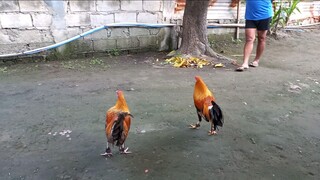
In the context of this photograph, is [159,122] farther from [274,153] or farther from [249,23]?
[249,23]

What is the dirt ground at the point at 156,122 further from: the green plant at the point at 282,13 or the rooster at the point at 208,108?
the green plant at the point at 282,13

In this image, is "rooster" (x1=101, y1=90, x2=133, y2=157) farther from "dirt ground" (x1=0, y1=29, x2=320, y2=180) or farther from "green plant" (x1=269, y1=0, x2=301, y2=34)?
"green plant" (x1=269, y1=0, x2=301, y2=34)

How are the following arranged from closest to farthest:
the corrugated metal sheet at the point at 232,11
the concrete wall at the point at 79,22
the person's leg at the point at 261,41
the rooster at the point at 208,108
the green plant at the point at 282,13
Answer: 1. the rooster at the point at 208,108
2. the concrete wall at the point at 79,22
3. the person's leg at the point at 261,41
4. the corrugated metal sheet at the point at 232,11
5. the green plant at the point at 282,13

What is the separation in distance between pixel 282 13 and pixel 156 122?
6.64m

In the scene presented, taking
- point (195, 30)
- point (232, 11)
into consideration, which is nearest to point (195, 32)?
point (195, 30)

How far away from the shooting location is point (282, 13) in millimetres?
8695

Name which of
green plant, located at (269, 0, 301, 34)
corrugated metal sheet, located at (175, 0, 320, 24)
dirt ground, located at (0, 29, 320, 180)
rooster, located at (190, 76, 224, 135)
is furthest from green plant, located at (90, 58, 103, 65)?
Result: green plant, located at (269, 0, 301, 34)

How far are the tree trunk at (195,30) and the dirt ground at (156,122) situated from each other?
72 centimetres

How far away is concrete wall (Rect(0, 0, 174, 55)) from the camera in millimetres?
5668

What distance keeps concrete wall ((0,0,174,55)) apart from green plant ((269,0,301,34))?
3259 millimetres

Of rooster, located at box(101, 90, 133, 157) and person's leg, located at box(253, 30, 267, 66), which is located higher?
person's leg, located at box(253, 30, 267, 66)

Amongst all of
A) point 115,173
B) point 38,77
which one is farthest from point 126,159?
point 38,77

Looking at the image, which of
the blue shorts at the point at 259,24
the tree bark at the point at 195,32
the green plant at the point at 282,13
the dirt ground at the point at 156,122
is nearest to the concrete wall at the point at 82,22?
the dirt ground at the point at 156,122

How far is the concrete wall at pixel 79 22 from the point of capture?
18.6 ft
